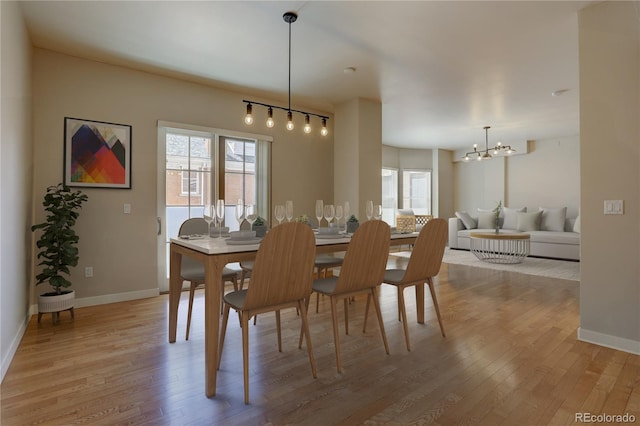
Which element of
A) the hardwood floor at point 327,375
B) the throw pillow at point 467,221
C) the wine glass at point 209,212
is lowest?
the hardwood floor at point 327,375

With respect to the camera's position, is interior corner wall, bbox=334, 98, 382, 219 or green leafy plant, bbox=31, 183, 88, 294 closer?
green leafy plant, bbox=31, 183, 88, 294

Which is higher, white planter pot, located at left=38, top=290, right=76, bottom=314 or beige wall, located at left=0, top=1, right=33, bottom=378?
beige wall, located at left=0, top=1, right=33, bottom=378

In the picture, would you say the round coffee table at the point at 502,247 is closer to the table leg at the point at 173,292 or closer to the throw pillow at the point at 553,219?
the throw pillow at the point at 553,219

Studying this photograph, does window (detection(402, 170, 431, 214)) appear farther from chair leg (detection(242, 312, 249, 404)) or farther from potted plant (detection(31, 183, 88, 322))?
chair leg (detection(242, 312, 249, 404))

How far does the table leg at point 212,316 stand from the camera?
1.82 metres

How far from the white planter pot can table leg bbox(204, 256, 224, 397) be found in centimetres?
205

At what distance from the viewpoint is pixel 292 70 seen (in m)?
3.87

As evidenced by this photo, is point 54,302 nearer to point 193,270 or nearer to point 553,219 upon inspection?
point 193,270

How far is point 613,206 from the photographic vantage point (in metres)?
2.43

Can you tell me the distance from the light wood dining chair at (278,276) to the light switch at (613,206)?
2.15 m

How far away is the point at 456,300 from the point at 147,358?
2.95 meters

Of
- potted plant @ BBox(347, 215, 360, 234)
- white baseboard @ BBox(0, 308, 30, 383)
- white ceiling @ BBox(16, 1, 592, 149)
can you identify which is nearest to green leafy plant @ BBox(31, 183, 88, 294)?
white baseboard @ BBox(0, 308, 30, 383)

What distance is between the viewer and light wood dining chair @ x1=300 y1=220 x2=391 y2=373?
221cm

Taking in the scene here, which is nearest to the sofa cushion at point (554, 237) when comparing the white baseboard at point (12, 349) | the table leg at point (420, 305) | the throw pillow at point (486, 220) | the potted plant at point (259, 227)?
the throw pillow at point (486, 220)
